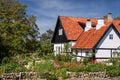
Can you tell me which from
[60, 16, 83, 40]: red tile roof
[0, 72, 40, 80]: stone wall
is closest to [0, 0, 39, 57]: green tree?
[60, 16, 83, 40]: red tile roof

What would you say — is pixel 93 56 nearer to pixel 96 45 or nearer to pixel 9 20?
pixel 96 45

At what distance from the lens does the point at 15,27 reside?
37.8 meters

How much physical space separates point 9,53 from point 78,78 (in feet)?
46.9

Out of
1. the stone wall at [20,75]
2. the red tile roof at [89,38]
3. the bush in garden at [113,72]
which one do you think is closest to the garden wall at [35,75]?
the stone wall at [20,75]

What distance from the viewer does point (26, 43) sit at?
1576 inches

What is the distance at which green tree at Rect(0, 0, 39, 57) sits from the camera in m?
37.0

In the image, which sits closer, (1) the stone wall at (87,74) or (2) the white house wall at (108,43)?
(1) the stone wall at (87,74)

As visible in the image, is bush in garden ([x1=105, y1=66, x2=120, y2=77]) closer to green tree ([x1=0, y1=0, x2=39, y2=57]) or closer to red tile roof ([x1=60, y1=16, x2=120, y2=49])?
red tile roof ([x1=60, y1=16, x2=120, y2=49])

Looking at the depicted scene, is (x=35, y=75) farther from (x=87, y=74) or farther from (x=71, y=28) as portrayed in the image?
(x=71, y=28)

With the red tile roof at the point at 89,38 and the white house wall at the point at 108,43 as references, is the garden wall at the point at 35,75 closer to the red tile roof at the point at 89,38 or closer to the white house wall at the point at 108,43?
the red tile roof at the point at 89,38

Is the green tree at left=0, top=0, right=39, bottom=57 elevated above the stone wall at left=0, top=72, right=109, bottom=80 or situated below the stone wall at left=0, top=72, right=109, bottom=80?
above

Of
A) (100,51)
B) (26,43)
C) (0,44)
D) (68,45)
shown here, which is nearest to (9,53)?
(0,44)

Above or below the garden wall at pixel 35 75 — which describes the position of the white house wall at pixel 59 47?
above

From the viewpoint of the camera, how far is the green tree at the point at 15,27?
3703 cm
